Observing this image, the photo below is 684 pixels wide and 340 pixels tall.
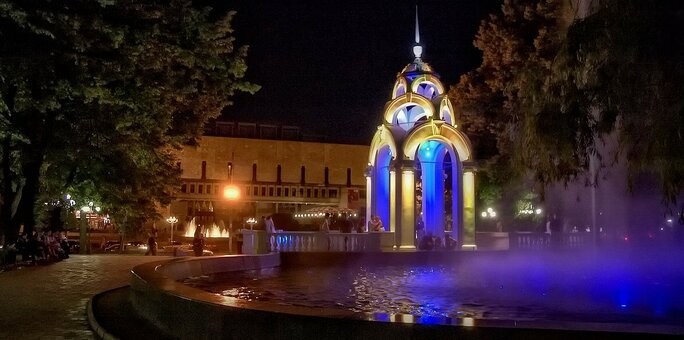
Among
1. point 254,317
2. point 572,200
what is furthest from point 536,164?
point 572,200

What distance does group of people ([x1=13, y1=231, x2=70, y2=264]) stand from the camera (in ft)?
82.9

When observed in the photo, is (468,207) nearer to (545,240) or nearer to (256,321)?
(545,240)

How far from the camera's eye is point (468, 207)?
1158 inches

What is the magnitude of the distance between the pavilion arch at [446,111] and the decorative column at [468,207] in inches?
91.2

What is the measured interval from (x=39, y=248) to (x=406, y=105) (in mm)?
15887

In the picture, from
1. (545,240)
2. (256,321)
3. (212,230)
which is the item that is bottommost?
(256,321)

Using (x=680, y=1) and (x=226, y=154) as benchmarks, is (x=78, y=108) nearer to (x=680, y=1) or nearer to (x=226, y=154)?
(x=680, y=1)

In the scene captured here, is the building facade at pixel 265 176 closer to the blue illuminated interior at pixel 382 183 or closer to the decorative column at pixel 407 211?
the blue illuminated interior at pixel 382 183

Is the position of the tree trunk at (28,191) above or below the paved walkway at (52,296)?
above

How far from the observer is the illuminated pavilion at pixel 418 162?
28.0m

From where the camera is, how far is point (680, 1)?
10.2 metres

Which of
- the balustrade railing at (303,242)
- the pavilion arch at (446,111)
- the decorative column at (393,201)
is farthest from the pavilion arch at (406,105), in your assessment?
the balustrade railing at (303,242)

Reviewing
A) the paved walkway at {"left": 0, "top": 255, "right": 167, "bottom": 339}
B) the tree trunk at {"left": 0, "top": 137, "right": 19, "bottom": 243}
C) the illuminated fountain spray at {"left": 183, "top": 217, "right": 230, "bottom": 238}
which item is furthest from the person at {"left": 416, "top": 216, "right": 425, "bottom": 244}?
the illuminated fountain spray at {"left": 183, "top": 217, "right": 230, "bottom": 238}

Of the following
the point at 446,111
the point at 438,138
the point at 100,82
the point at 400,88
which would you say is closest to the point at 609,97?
the point at 100,82
